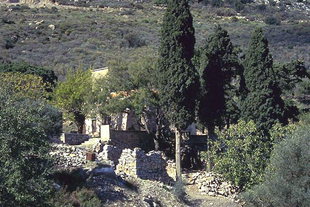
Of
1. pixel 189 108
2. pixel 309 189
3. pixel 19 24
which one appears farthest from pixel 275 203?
pixel 19 24

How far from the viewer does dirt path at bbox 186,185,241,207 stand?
29.9 metres

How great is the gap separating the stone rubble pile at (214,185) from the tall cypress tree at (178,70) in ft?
3.76

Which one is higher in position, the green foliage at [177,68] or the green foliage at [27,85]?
the green foliage at [177,68]

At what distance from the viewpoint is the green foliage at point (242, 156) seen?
30.9 metres

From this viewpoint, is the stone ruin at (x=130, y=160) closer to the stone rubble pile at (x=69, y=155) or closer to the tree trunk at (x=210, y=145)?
the stone rubble pile at (x=69, y=155)

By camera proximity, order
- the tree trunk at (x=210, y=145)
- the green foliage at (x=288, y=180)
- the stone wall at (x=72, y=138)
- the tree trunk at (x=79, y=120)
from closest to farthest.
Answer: the green foliage at (x=288, y=180)
the tree trunk at (x=210, y=145)
the stone wall at (x=72, y=138)
the tree trunk at (x=79, y=120)

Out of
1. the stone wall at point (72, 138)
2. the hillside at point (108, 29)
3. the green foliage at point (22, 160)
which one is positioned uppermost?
the green foliage at point (22, 160)

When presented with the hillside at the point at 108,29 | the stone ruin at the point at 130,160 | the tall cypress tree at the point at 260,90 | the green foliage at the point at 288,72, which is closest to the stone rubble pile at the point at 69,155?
the stone ruin at the point at 130,160

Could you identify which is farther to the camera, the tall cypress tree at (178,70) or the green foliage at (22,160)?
the tall cypress tree at (178,70)

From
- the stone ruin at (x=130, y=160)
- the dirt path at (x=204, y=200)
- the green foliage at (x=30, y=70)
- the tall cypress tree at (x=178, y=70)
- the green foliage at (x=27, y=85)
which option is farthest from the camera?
the green foliage at (x=30, y=70)

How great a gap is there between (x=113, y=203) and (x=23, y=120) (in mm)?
7535

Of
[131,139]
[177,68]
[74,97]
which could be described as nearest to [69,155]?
[131,139]

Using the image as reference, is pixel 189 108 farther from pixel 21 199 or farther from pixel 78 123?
pixel 21 199

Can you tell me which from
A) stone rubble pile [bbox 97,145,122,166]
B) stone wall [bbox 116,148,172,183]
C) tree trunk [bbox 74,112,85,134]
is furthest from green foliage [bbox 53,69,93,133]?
stone wall [bbox 116,148,172,183]
